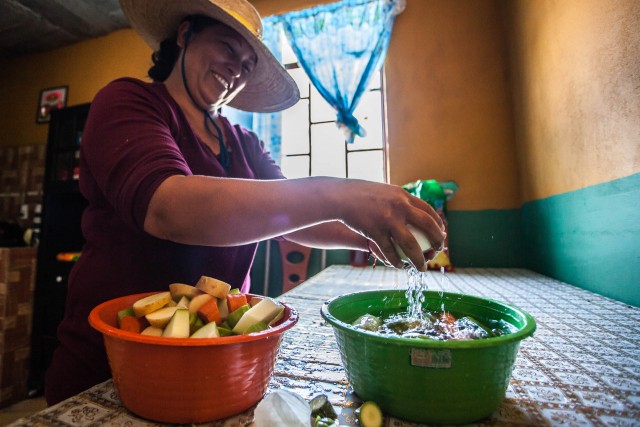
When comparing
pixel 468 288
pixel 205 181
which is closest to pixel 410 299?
pixel 205 181

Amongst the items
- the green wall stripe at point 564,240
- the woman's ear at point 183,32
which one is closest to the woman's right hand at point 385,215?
the woman's ear at point 183,32

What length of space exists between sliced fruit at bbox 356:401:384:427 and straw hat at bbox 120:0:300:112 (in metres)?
0.92

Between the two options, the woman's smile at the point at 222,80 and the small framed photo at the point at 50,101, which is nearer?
the woman's smile at the point at 222,80

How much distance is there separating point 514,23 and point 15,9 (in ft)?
13.4

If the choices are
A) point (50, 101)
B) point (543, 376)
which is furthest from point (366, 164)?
point (50, 101)

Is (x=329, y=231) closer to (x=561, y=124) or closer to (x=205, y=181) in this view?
(x=205, y=181)

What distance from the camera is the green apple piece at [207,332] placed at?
0.42m

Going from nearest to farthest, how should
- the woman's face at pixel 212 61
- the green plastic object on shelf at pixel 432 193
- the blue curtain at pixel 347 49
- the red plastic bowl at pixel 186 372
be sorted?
the red plastic bowl at pixel 186 372 → the woman's face at pixel 212 61 → the green plastic object on shelf at pixel 432 193 → the blue curtain at pixel 347 49

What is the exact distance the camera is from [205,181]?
480 millimetres

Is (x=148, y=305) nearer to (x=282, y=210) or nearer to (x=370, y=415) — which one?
(x=282, y=210)

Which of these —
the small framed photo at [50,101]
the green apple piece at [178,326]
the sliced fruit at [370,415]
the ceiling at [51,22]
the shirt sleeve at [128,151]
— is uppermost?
the ceiling at [51,22]

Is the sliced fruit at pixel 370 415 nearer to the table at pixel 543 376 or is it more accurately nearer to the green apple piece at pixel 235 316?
the table at pixel 543 376

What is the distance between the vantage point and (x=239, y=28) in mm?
852

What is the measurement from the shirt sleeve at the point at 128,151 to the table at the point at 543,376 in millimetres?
281
